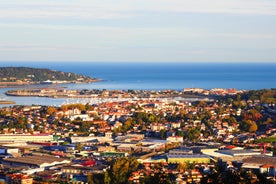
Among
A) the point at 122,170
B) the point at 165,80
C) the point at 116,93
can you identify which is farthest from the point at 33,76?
the point at 122,170

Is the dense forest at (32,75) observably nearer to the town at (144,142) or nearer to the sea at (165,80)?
the sea at (165,80)

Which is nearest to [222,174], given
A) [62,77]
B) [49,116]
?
[49,116]

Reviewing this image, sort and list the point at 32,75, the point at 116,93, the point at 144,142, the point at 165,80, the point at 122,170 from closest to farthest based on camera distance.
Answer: the point at 122,170, the point at 144,142, the point at 116,93, the point at 32,75, the point at 165,80

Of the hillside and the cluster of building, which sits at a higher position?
the hillside

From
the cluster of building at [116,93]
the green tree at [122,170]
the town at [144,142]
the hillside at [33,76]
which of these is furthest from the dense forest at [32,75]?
the green tree at [122,170]

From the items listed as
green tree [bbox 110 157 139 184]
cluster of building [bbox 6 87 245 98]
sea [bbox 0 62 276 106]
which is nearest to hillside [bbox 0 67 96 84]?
sea [bbox 0 62 276 106]

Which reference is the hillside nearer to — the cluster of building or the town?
the cluster of building

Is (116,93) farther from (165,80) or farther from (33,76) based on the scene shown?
(165,80)

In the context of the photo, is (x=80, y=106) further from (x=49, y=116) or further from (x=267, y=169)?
(x=267, y=169)
